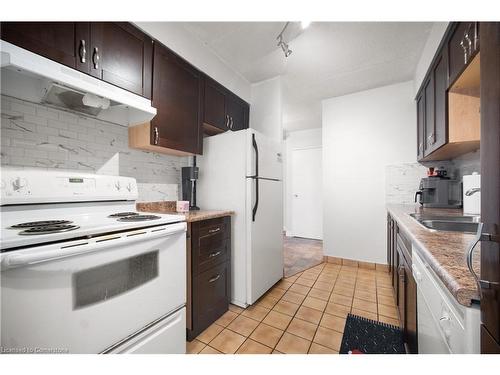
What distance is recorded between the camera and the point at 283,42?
5.99 ft

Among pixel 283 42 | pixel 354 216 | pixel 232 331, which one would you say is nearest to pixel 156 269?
pixel 232 331

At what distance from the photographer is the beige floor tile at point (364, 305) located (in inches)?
73.7

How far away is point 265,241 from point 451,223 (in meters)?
1.43

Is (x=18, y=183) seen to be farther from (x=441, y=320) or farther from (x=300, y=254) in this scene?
(x=300, y=254)

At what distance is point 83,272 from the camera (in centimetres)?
85

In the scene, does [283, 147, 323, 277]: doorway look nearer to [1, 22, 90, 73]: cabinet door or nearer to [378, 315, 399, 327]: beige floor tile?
[378, 315, 399, 327]: beige floor tile

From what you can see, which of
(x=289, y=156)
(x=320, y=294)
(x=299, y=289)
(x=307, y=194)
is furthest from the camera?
(x=289, y=156)

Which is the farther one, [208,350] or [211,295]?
[211,295]

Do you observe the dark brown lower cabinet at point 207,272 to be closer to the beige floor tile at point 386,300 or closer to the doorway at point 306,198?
the beige floor tile at point 386,300

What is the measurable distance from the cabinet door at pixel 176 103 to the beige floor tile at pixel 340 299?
197 centimetres

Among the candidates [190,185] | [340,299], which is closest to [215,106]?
[190,185]

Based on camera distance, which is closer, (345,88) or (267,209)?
(267,209)

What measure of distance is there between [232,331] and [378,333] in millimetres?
1095

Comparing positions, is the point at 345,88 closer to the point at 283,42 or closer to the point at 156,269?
the point at 283,42
